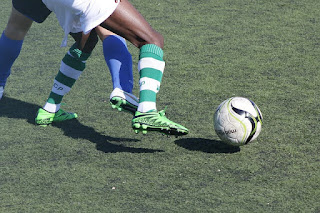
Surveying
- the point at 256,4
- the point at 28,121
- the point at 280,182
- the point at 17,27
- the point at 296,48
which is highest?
the point at 256,4

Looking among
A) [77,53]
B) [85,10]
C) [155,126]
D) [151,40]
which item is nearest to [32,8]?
[77,53]

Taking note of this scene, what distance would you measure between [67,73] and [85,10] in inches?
35.9

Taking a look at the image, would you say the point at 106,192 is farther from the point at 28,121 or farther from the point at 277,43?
the point at 277,43

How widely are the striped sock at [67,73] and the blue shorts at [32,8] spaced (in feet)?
1.10

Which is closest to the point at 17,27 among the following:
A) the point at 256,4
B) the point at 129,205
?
the point at 129,205

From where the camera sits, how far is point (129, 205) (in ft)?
10.5

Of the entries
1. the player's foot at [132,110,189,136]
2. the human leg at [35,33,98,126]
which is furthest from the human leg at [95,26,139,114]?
the player's foot at [132,110,189,136]

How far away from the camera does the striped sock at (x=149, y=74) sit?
12.3 ft

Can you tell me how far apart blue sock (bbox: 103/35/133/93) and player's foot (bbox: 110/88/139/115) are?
0.42 feet

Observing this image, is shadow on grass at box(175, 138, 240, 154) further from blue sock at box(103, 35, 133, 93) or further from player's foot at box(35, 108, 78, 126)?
player's foot at box(35, 108, 78, 126)

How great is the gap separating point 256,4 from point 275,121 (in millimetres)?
3406

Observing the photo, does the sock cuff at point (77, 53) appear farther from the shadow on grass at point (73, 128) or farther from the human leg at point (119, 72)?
the shadow on grass at point (73, 128)

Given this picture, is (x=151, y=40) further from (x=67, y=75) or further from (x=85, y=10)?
(x=67, y=75)

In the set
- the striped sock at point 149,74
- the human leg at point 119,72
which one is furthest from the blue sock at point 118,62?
the striped sock at point 149,74
